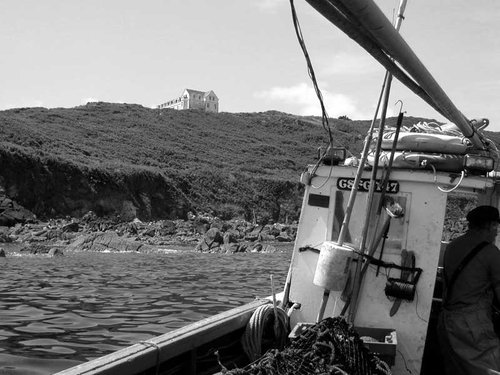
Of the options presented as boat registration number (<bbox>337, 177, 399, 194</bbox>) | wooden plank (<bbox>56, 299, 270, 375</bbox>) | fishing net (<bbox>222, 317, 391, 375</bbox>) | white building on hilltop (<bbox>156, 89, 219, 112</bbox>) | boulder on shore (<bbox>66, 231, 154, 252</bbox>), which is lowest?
boulder on shore (<bbox>66, 231, 154, 252</bbox>)

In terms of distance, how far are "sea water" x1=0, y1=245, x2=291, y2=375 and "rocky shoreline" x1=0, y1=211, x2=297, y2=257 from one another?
13.0ft

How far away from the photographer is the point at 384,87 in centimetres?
557

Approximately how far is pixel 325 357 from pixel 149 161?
56.7m

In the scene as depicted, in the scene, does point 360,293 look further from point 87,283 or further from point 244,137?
point 244,137

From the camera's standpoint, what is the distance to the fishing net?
4.44m

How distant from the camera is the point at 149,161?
197ft

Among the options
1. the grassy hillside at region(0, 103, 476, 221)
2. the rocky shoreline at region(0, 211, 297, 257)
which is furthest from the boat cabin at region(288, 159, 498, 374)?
the rocky shoreline at region(0, 211, 297, 257)

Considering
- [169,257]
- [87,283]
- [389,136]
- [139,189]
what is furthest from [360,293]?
[139,189]

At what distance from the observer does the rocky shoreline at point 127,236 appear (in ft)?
107

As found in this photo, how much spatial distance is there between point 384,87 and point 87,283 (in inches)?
585

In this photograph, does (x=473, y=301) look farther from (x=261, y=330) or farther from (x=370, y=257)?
(x=261, y=330)

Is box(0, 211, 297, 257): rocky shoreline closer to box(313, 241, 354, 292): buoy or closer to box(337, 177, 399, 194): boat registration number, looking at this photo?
box(337, 177, 399, 194): boat registration number

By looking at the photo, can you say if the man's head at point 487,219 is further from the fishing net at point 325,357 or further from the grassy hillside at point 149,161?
the grassy hillside at point 149,161

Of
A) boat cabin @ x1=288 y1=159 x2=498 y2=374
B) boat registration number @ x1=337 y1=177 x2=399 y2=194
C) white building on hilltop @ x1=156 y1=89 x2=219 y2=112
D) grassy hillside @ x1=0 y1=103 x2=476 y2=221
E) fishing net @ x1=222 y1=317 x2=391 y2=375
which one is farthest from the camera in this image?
white building on hilltop @ x1=156 y1=89 x2=219 y2=112
